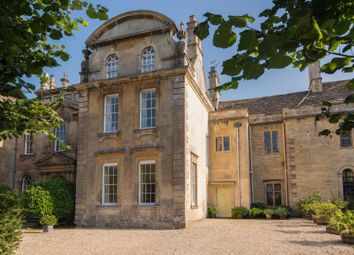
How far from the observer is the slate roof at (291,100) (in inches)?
996

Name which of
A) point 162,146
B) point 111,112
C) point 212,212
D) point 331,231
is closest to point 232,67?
point 331,231

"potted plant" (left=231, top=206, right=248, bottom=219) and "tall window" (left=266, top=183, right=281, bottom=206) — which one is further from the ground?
"tall window" (left=266, top=183, right=281, bottom=206)

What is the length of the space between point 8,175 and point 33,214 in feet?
27.8

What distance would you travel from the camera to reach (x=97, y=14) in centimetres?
369

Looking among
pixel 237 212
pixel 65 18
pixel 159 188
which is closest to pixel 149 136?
pixel 159 188

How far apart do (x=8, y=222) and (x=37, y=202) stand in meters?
10.1

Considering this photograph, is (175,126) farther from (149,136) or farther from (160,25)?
(160,25)

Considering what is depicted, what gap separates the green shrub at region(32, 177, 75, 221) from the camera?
59.1 feet

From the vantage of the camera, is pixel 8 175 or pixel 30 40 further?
pixel 8 175

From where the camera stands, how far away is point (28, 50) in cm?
551

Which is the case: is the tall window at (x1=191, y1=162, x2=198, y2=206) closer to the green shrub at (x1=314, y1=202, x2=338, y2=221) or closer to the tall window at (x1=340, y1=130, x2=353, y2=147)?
the green shrub at (x1=314, y1=202, x2=338, y2=221)

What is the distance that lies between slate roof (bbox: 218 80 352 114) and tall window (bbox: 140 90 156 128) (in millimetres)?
11570

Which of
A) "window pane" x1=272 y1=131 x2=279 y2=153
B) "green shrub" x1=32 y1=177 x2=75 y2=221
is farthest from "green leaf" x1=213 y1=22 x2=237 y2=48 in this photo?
"window pane" x1=272 y1=131 x2=279 y2=153

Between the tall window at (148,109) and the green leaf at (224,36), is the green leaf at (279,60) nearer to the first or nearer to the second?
the green leaf at (224,36)
